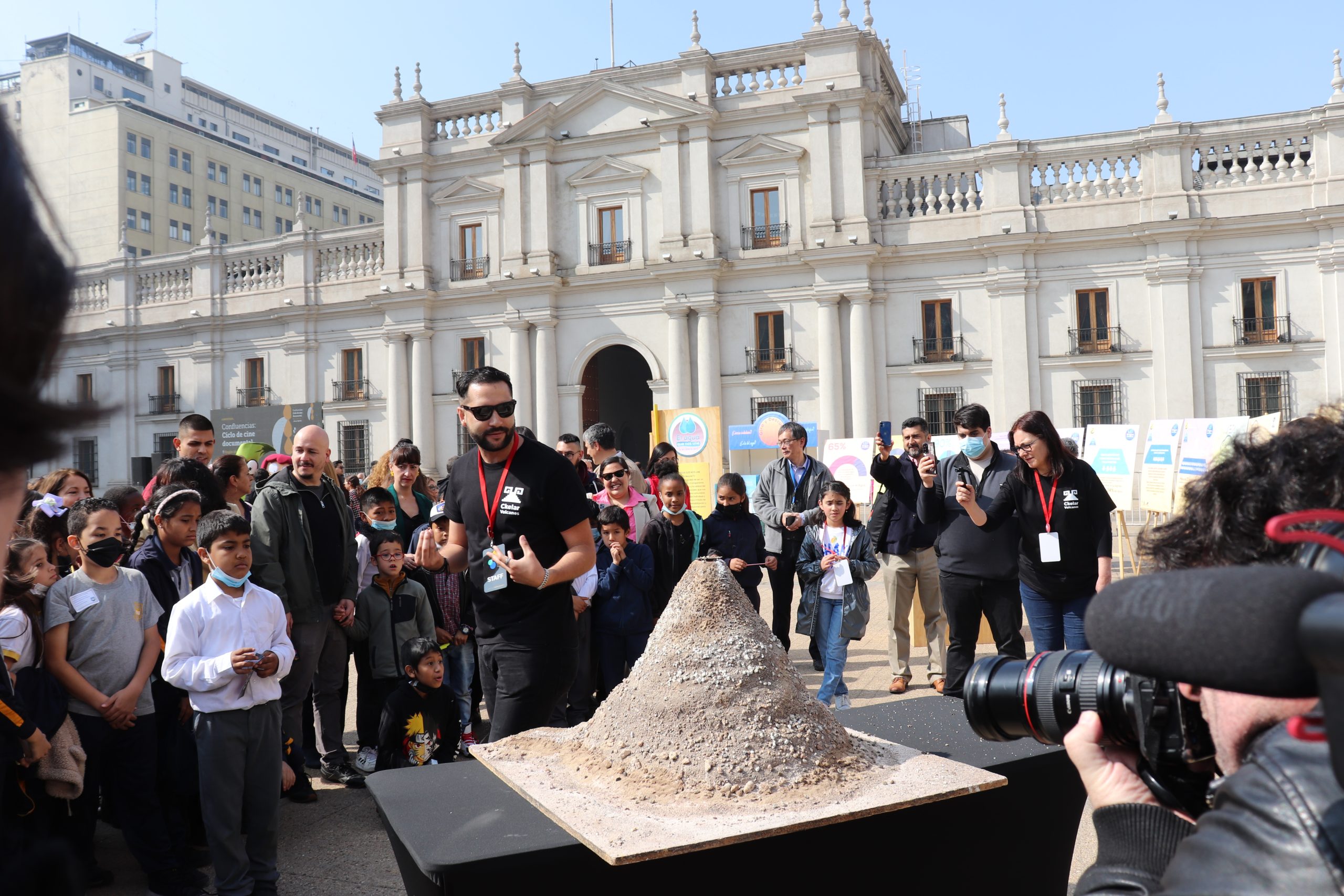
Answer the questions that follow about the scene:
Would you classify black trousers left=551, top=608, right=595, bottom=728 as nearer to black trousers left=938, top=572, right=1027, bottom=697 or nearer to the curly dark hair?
black trousers left=938, top=572, right=1027, bottom=697

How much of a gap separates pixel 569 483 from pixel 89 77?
219 ft

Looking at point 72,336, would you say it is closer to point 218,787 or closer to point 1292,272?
point 218,787

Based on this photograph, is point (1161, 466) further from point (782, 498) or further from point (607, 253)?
point (607, 253)

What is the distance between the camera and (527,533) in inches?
151

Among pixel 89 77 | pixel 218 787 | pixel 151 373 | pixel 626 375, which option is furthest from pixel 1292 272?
pixel 89 77

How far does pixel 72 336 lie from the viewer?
2.39 ft

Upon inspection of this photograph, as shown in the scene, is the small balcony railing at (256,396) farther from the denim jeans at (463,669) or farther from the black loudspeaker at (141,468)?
the denim jeans at (463,669)

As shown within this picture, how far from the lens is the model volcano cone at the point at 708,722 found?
9.45ft

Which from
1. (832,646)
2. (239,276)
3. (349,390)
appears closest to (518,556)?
(832,646)

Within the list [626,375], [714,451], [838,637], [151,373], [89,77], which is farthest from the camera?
[89,77]

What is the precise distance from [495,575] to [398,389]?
26761 mm

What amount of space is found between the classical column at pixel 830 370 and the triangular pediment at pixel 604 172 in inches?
263

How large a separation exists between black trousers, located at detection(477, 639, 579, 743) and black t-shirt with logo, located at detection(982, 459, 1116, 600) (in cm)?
295

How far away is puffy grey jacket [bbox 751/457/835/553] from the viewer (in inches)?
330
